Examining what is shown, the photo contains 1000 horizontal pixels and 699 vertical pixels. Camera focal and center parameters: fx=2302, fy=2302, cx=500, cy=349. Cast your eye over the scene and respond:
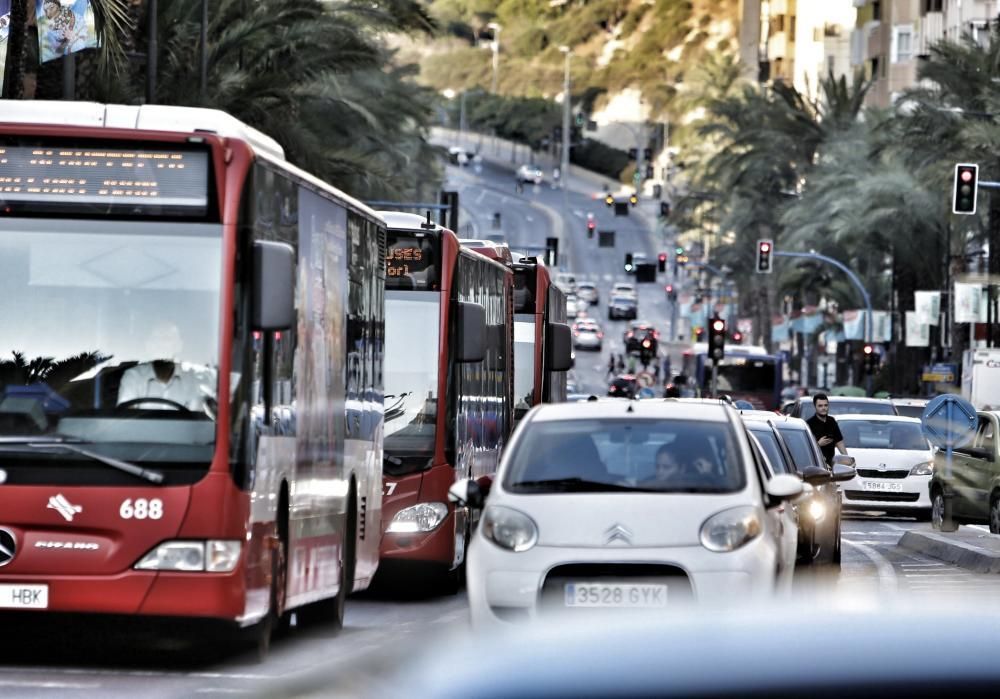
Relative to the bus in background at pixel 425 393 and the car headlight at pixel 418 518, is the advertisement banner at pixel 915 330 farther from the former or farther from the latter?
the car headlight at pixel 418 518

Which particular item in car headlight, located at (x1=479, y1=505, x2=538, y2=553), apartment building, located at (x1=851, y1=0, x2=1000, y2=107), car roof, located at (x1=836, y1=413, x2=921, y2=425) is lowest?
car roof, located at (x1=836, y1=413, x2=921, y2=425)

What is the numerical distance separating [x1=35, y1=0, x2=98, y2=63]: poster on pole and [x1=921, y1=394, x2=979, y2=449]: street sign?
11.7 metres

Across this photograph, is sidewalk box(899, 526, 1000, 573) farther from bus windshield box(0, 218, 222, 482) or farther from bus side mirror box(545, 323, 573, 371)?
bus windshield box(0, 218, 222, 482)

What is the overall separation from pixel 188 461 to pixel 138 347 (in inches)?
27.1

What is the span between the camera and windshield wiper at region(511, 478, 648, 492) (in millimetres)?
12781

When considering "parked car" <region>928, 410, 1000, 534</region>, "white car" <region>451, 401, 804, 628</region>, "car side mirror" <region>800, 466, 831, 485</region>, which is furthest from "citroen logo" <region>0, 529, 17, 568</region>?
"parked car" <region>928, 410, 1000, 534</region>

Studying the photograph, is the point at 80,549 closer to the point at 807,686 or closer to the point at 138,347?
the point at 138,347

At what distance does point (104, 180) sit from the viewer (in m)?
12.7

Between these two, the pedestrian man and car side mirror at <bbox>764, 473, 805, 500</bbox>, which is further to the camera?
the pedestrian man

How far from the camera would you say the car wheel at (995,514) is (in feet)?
102

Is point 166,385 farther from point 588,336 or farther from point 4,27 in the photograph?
point 588,336

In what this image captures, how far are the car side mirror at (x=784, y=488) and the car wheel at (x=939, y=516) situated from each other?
63.6 feet

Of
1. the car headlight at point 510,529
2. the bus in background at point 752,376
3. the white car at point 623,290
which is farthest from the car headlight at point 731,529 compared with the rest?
the white car at point 623,290

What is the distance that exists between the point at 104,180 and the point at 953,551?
51.0ft
